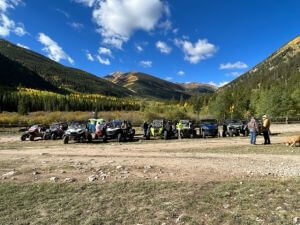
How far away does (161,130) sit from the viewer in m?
33.2

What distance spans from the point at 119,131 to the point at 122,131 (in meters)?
0.28

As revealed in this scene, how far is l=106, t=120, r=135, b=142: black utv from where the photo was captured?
30.5 metres

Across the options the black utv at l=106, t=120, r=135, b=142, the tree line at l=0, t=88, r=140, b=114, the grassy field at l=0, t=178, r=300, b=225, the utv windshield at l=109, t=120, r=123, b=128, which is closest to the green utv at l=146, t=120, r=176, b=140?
the black utv at l=106, t=120, r=135, b=142

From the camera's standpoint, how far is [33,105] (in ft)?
485

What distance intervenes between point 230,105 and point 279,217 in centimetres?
9328

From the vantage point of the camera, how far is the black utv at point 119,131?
30.5 m

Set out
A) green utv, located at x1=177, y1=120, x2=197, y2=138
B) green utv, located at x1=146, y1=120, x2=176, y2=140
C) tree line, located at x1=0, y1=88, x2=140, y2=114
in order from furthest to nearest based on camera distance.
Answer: tree line, located at x1=0, y1=88, x2=140, y2=114, green utv, located at x1=177, y1=120, x2=197, y2=138, green utv, located at x1=146, y1=120, x2=176, y2=140

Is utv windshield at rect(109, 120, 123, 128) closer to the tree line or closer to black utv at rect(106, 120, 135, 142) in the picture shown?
black utv at rect(106, 120, 135, 142)

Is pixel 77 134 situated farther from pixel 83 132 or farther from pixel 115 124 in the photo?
Answer: pixel 115 124

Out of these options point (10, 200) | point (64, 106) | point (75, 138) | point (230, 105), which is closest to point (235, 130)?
point (75, 138)

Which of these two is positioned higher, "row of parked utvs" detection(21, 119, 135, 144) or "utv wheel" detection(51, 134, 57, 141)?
"row of parked utvs" detection(21, 119, 135, 144)

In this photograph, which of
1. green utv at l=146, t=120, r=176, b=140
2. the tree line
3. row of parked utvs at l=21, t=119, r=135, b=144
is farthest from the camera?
the tree line

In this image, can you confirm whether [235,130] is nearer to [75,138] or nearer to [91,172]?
[75,138]

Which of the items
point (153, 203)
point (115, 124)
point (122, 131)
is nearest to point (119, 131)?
point (122, 131)
